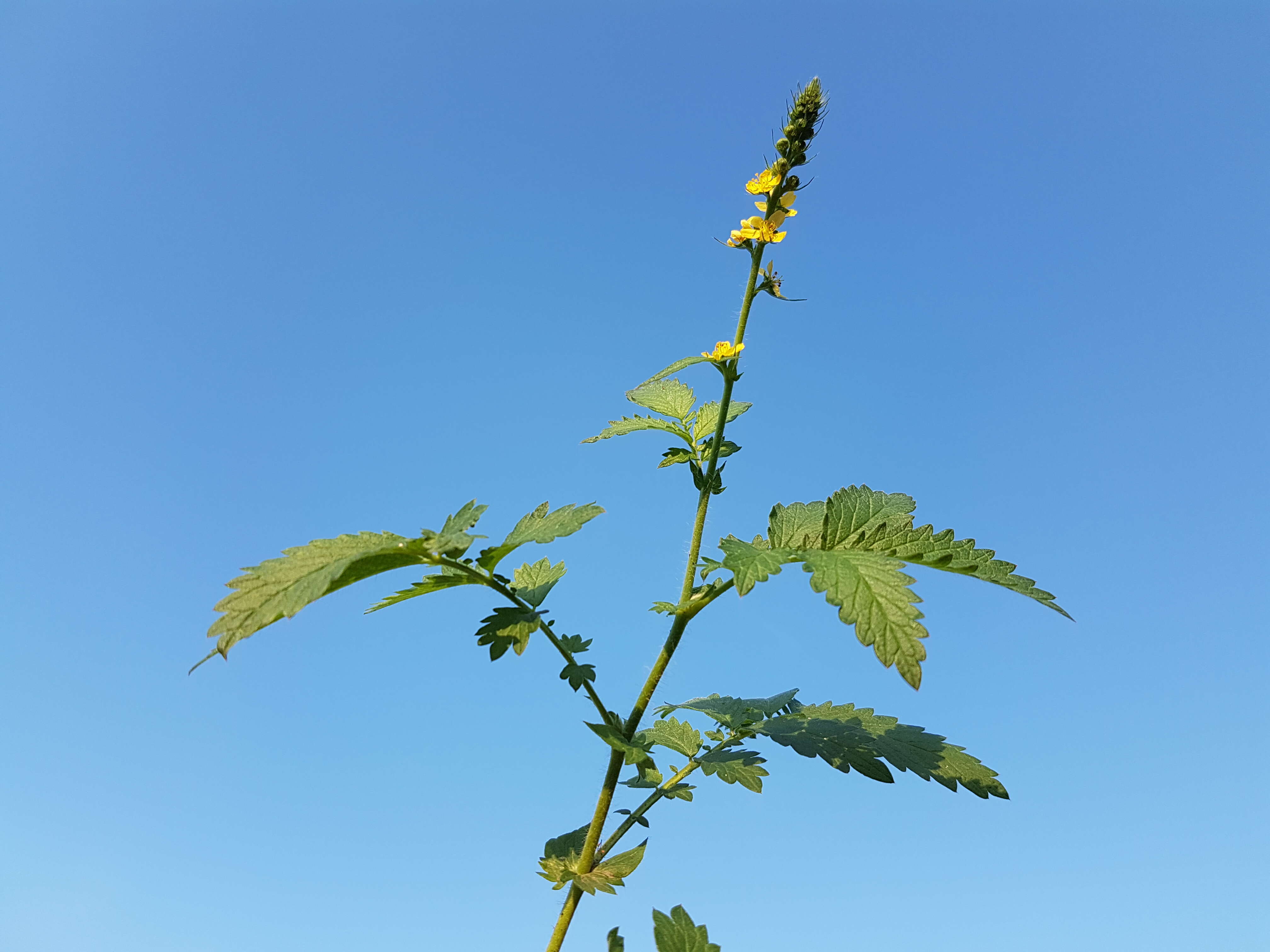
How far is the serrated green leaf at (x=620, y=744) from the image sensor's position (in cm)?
247

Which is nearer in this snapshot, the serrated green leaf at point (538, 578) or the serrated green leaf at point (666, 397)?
the serrated green leaf at point (538, 578)

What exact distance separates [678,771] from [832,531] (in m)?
1.02

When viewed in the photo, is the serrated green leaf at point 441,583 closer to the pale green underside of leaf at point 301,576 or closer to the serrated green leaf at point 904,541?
the pale green underside of leaf at point 301,576

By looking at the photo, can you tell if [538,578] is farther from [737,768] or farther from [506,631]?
[737,768]

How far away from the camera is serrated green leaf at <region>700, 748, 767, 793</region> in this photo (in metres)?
2.69

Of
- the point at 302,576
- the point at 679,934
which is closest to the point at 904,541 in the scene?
the point at 679,934

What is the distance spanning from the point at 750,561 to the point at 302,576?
3.89ft

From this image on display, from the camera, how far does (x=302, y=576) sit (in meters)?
2.16

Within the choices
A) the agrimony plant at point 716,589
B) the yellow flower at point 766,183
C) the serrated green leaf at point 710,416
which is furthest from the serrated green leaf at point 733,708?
the yellow flower at point 766,183

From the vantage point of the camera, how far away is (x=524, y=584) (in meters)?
2.90

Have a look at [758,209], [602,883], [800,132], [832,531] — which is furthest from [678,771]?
[800,132]

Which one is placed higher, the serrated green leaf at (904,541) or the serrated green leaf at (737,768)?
the serrated green leaf at (904,541)

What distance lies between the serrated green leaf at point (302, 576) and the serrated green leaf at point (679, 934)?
51.0 inches

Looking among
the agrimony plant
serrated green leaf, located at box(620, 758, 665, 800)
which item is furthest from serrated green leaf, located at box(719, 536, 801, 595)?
serrated green leaf, located at box(620, 758, 665, 800)
